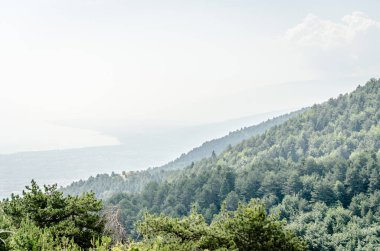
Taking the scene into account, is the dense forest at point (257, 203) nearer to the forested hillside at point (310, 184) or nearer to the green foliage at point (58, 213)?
the green foliage at point (58, 213)

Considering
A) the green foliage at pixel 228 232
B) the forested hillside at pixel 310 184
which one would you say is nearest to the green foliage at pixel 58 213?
the green foliage at pixel 228 232

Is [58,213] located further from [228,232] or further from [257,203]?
[257,203]

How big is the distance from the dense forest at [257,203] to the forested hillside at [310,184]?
0.24m

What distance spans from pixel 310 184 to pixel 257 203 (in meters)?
74.6

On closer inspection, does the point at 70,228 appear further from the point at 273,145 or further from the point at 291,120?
the point at 291,120

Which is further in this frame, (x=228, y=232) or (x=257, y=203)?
(x=257, y=203)

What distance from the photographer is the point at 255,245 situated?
22375 millimetres

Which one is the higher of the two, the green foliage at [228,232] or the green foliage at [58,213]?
the green foliage at [58,213]

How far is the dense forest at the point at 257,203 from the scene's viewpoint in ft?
67.2

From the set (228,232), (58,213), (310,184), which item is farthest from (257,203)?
(310,184)

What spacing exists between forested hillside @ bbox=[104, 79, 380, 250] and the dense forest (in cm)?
24

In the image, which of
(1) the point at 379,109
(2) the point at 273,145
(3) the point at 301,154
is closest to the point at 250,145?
(2) the point at 273,145

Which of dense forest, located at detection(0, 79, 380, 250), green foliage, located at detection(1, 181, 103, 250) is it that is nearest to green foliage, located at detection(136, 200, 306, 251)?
dense forest, located at detection(0, 79, 380, 250)

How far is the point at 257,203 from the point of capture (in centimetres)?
2638
